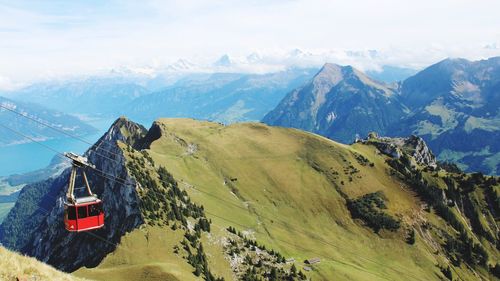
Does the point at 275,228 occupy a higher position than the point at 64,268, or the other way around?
the point at 64,268

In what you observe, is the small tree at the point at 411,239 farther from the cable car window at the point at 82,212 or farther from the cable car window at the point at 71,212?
the cable car window at the point at 71,212

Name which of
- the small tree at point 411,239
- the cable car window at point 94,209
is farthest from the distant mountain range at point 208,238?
the cable car window at point 94,209

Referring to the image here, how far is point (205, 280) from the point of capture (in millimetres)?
103250

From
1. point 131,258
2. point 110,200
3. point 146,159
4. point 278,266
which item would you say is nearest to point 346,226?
point 278,266

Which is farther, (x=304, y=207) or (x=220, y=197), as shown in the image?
(x=304, y=207)

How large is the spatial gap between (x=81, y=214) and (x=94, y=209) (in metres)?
1.62

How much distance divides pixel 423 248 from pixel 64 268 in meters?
146

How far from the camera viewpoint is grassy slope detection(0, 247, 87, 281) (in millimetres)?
27562

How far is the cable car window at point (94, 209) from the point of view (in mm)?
53184

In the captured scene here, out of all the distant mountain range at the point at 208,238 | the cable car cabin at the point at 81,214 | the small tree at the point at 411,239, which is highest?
the cable car cabin at the point at 81,214

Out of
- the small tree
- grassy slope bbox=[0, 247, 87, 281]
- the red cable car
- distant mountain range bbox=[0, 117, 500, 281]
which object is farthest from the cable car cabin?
the small tree

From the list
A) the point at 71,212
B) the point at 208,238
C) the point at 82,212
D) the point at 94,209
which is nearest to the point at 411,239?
the point at 208,238

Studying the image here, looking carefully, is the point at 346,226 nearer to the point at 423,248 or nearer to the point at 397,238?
the point at 397,238

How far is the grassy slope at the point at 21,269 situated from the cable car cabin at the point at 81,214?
20.7 m
